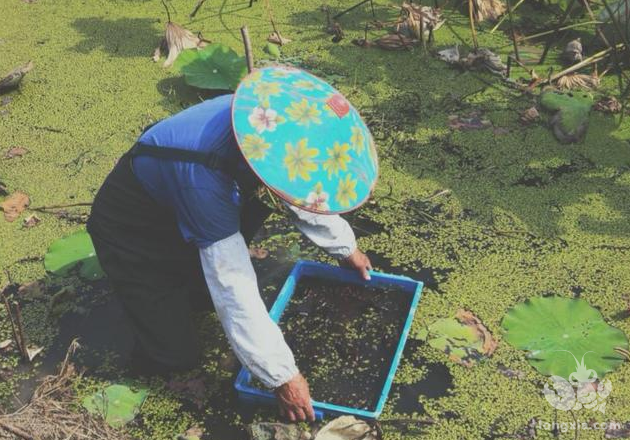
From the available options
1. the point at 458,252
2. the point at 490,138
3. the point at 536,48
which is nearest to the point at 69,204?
the point at 458,252

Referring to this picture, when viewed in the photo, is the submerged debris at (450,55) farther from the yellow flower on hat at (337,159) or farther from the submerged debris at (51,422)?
the submerged debris at (51,422)

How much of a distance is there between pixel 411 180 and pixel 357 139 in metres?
1.18

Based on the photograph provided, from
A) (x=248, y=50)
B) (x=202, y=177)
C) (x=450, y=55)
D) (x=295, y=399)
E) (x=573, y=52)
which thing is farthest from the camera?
(x=450, y=55)

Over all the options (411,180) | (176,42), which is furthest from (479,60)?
(176,42)

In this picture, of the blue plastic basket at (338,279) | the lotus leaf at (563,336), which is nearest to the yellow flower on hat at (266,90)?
the blue plastic basket at (338,279)

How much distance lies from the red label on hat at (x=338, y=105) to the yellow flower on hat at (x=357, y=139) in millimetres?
39

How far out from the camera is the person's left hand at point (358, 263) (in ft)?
7.21

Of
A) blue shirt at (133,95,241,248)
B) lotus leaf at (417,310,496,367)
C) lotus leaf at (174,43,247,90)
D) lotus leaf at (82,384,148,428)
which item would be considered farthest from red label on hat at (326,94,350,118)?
lotus leaf at (174,43,247,90)

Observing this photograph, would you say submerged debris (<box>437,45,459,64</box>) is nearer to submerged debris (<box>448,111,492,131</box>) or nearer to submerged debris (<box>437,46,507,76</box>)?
submerged debris (<box>437,46,507,76</box>)

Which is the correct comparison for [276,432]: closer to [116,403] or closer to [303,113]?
[116,403]

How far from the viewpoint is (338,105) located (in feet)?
5.34

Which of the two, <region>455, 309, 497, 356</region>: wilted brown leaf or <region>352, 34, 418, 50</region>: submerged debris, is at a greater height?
<region>352, 34, 418, 50</region>: submerged debris

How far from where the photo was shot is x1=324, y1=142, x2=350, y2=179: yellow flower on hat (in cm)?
157

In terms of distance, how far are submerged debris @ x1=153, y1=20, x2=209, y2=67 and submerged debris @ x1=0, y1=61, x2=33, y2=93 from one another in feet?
1.83
